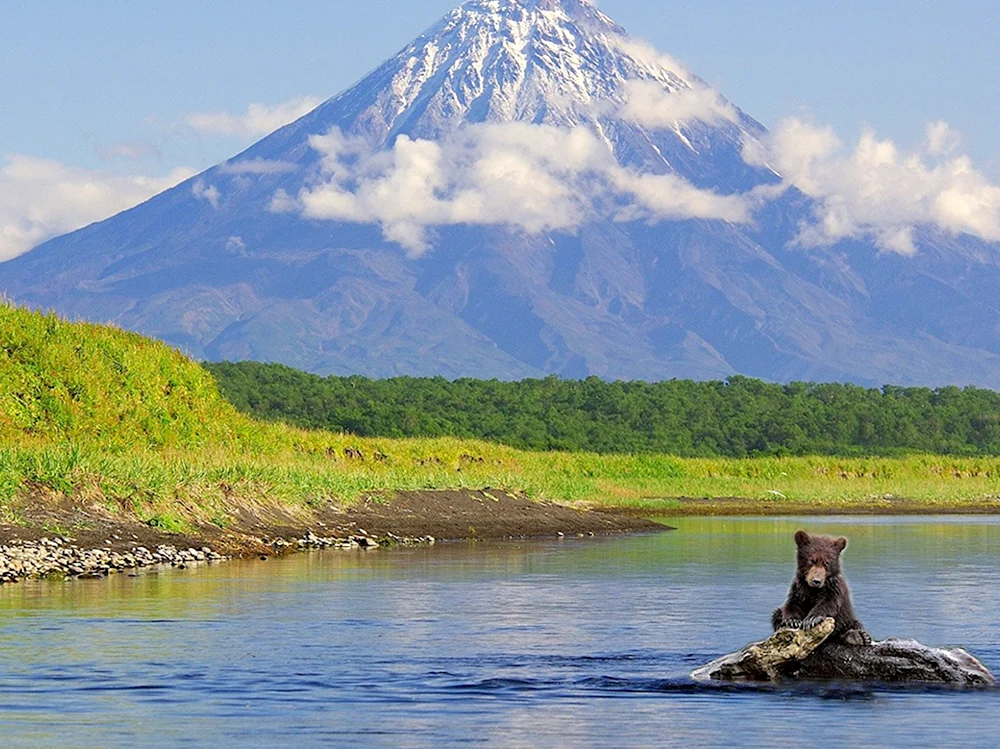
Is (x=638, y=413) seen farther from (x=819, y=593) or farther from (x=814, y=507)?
(x=819, y=593)

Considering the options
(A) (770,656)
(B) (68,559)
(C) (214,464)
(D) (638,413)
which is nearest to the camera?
(A) (770,656)

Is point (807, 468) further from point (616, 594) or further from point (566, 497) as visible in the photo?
point (616, 594)

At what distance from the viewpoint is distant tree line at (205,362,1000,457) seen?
108938mm

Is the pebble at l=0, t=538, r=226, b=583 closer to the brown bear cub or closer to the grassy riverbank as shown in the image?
the grassy riverbank

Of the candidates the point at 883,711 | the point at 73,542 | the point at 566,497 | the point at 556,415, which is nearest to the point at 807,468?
the point at 566,497

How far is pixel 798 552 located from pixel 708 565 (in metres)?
18.8

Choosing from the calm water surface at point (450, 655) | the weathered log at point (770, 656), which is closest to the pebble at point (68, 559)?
the calm water surface at point (450, 655)

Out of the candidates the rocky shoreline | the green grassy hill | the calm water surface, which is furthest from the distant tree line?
the calm water surface

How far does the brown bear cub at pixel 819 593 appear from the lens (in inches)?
688

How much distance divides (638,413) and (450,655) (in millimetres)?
102334

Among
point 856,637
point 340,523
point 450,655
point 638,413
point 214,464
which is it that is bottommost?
point 450,655

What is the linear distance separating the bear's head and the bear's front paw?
3.67 feet

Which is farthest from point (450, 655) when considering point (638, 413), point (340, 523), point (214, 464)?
point (638, 413)

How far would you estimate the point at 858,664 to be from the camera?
741 inches
